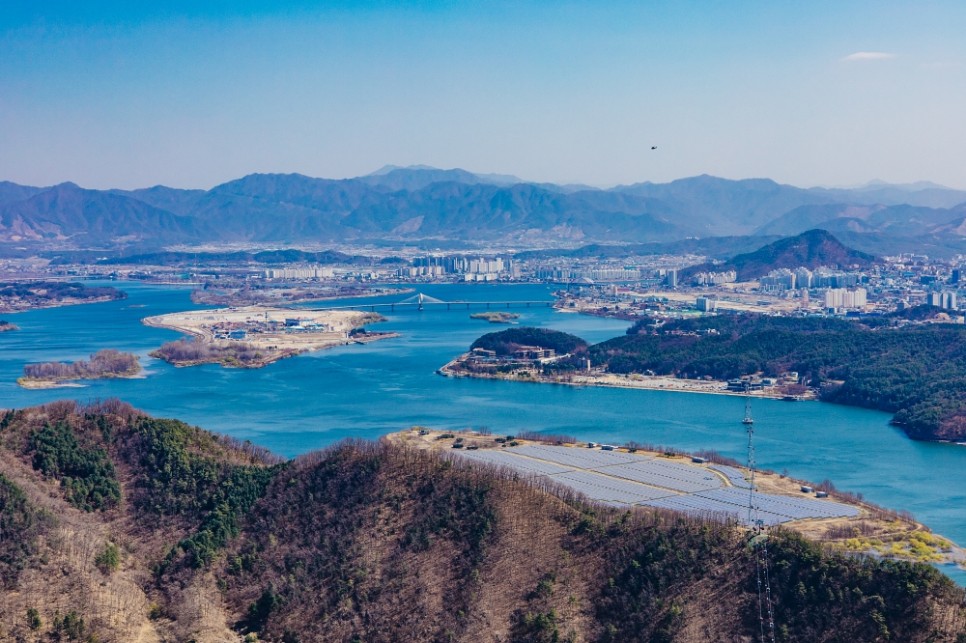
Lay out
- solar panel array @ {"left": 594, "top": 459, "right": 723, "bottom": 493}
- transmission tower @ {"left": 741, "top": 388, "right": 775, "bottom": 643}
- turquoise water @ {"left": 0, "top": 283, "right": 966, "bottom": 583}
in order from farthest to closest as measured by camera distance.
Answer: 1. turquoise water @ {"left": 0, "top": 283, "right": 966, "bottom": 583}
2. solar panel array @ {"left": 594, "top": 459, "right": 723, "bottom": 493}
3. transmission tower @ {"left": 741, "top": 388, "right": 775, "bottom": 643}

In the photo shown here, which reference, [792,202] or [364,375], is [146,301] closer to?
[364,375]

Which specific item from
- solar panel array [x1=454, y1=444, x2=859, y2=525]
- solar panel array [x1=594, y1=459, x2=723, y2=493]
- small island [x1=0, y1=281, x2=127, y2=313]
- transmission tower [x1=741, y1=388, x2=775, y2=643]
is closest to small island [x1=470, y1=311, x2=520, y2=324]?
small island [x1=0, y1=281, x2=127, y2=313]

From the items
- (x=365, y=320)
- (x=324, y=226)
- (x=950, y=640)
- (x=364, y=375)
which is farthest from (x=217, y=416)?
(x=324, y=226)

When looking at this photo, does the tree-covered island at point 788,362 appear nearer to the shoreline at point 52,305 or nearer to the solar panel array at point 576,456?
the solar panel array at point 576,456

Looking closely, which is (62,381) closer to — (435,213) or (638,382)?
(638,382)

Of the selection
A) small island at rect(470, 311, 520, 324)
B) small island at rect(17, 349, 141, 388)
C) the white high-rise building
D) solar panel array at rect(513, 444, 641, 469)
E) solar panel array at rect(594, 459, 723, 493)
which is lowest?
small island at rect(17, 349, 141, 388)

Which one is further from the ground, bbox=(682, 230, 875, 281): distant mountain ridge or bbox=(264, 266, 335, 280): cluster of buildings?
bbox=(682, 230, 875, 281): distant mountain ridge

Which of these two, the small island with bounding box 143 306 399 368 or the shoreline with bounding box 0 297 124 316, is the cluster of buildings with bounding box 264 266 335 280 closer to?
the shoreline with bounding box 0 297 124 316

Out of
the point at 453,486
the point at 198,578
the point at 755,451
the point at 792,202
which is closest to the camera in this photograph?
the point at 198,578
